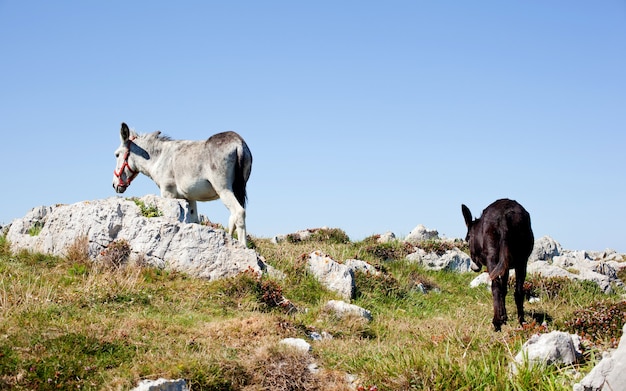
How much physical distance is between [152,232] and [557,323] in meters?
8.67

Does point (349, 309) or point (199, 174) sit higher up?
point (199, 174)

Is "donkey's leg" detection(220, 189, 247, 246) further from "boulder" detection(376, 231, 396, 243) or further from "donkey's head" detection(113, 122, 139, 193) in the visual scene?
"boulder" detection(376, 231, 396, 243)

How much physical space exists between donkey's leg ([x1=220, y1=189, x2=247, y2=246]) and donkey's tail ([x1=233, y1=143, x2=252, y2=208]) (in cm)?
22

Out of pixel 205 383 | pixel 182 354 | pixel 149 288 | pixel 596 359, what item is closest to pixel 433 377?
pixel 596 359

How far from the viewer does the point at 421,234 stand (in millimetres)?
22422

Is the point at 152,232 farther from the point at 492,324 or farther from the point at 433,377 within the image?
the point at 433,377

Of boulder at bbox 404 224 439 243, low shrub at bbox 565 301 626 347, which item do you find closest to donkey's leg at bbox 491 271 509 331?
low shrub at bbox 565 301 626 347

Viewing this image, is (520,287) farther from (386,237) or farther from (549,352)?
(386,237)

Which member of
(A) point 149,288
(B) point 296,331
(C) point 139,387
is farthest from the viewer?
(A) point 149,288

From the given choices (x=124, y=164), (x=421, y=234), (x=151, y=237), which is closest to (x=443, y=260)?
(x=421, y=234)

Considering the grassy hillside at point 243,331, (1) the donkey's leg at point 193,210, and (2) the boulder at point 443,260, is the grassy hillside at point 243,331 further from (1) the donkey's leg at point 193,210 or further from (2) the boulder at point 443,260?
(1) the donkey's leg at point 193,210

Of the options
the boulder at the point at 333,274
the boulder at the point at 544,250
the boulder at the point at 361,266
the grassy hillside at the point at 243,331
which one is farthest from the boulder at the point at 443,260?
the boulder at the point at 544,250

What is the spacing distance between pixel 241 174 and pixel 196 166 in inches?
49.9

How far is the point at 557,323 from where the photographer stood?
1160 cm
